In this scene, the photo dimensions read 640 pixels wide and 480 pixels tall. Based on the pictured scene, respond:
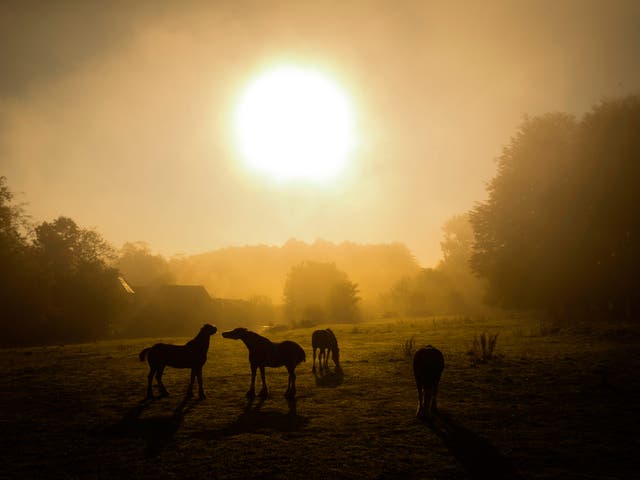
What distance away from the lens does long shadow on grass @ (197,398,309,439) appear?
10.2 m

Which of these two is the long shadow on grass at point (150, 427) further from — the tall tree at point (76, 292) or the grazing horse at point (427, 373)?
the tall tree at point (76, 292)

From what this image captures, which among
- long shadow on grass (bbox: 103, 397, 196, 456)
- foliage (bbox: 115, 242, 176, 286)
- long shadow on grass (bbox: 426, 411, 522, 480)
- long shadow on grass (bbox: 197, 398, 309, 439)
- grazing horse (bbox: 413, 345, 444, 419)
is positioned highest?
foliage (bbox: 115, 242, 176, 286)

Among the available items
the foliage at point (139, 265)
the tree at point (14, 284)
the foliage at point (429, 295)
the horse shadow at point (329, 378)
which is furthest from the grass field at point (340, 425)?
the foliage at point (139, 265)

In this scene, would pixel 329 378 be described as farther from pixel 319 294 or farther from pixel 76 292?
pixel 319 294

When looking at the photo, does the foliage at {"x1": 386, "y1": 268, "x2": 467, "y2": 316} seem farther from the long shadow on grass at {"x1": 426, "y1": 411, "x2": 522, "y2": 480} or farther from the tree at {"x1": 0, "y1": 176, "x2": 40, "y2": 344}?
the long shadow on grass at {"x1": 426, "y1": 411, "x2": 522, "y2": 480}

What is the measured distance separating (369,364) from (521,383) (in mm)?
7708

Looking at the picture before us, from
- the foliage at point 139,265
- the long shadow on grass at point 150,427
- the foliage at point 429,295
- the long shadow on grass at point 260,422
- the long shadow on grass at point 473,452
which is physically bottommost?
the long shadow on grass at point 473,452

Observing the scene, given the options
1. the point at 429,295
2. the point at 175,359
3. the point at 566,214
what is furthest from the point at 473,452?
the point at 429,295

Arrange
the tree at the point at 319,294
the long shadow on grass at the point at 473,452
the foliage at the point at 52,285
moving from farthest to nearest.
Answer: the tree at the point at 319,294 < the foliage at the point at 52,285 < the long shadow on grass at the point at 473,452

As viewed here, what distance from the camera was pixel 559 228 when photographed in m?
36.8

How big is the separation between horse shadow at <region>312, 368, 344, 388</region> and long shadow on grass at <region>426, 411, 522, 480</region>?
6359 millimetres

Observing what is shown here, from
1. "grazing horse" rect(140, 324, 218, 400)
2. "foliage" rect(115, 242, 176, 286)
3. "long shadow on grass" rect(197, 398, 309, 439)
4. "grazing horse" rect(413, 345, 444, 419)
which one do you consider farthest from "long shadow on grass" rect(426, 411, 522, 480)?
"foliage" rect(115, 242, 176, 286)

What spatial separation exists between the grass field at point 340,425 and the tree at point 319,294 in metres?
60.0

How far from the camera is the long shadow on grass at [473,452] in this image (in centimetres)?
749
